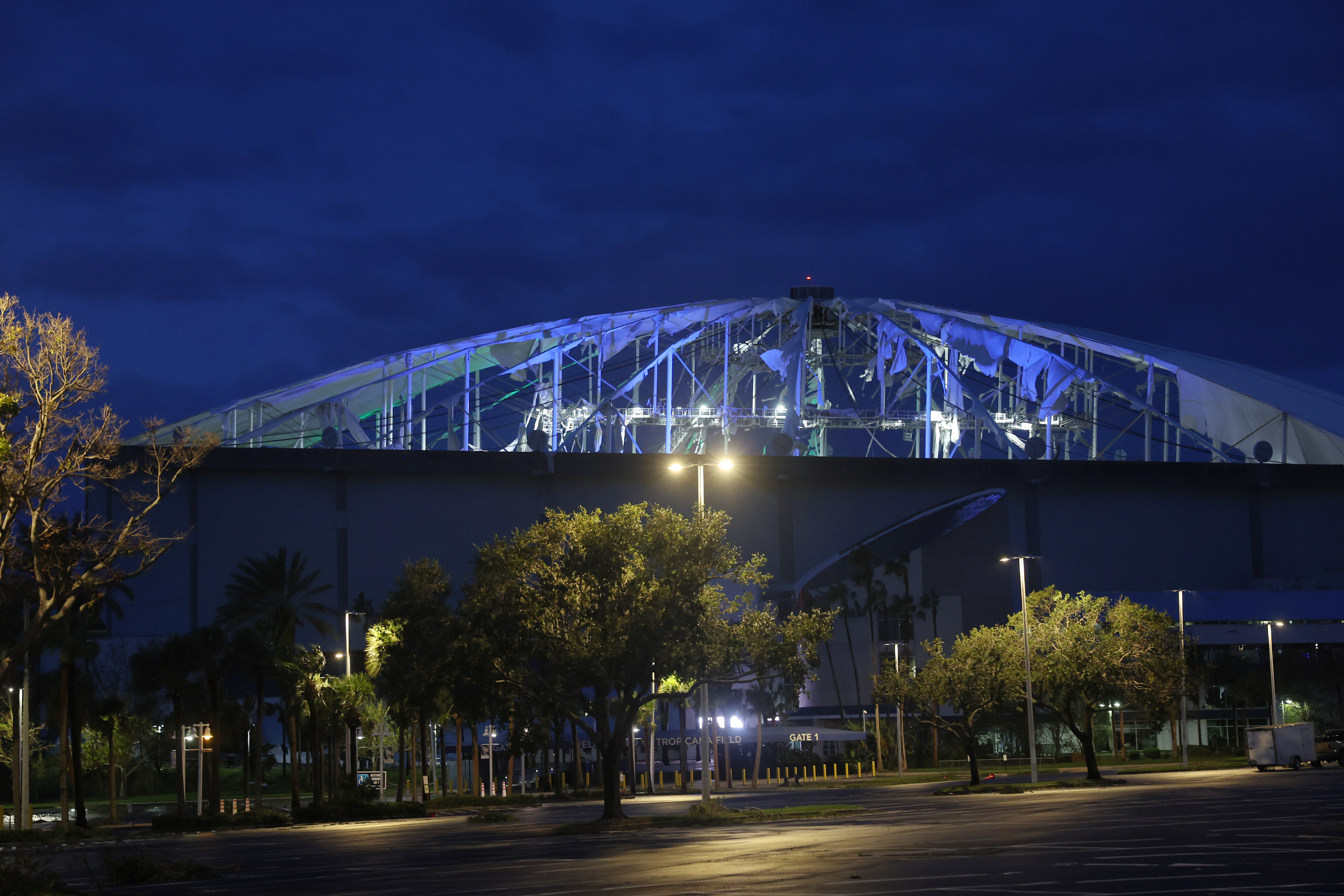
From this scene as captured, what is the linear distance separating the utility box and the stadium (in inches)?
1401

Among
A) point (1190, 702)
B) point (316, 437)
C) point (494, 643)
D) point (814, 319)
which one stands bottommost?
point (1190, 702)

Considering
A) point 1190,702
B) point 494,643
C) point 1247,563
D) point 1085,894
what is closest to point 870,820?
point 494,643

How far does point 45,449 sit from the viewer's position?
88.5 ft

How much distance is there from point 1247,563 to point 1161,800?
7574 cm

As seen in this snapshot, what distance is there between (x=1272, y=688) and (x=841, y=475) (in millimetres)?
35182

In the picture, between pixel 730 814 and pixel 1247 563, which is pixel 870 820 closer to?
pixel 730 814

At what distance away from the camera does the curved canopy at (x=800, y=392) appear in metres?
100

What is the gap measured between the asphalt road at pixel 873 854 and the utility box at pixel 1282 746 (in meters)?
16.9

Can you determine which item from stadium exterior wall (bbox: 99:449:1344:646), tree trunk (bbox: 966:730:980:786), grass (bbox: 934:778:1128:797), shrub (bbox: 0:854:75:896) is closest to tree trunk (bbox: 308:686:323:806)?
grass (bbox: 934:778:1128:797)

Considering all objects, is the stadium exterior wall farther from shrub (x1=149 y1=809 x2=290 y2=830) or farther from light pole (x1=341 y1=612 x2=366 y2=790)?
shrub (x1=149 y1=809 x2=290 y2=830)

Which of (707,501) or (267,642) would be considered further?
(707,501)

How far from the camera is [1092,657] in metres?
57.8

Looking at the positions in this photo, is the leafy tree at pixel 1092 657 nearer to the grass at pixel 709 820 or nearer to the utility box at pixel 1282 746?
the utility box at pixel 1282 746

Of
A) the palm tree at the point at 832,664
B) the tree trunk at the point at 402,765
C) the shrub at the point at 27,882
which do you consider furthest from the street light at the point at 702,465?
the palm tree at the point at 832,664
